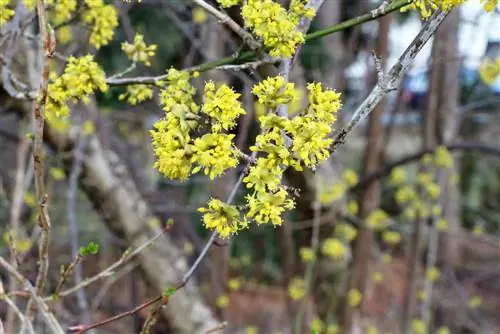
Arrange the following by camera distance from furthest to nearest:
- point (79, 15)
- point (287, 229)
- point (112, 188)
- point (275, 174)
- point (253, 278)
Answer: point (253, 278) < point (287, 229) < point (112, 188) < point (79, 15) < point (275, 174)

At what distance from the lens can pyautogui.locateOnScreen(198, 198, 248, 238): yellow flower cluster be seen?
1.08 metres

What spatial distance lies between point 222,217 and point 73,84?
0.39 meters

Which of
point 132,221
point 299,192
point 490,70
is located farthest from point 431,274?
point 132,221

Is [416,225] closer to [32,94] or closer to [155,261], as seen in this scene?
[155,261]

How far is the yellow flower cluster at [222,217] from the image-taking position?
1.08 metres

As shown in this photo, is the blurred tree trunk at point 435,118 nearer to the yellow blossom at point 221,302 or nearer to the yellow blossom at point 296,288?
the yellow blossom at point 296,288

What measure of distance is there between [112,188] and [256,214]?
2.12m

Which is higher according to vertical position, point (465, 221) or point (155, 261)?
point (465, 221)

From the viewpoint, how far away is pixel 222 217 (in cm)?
110

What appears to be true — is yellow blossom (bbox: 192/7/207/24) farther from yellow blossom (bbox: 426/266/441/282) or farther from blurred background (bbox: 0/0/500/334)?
yellow blossom (bbox: 426/266/441/282)

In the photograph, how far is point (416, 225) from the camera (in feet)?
14.5

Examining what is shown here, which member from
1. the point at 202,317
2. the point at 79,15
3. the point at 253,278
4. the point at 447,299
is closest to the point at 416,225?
the point at 202,317

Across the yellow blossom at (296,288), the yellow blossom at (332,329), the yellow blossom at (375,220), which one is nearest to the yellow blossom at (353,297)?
the yellow blossom at (332,329)

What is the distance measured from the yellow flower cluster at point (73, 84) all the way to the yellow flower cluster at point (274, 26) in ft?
Result: 0.99
